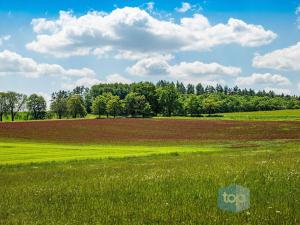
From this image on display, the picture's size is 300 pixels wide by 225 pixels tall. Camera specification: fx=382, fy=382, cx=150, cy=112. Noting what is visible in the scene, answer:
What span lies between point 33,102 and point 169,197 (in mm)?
180000

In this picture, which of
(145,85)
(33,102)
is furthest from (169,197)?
(33,102)

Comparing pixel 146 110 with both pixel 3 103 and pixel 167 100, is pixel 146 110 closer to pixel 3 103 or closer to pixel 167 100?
pixel 167 100

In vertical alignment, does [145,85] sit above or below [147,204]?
above

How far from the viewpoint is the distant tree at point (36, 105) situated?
18088 cm

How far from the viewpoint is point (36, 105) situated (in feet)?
602

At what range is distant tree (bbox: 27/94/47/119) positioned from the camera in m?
181

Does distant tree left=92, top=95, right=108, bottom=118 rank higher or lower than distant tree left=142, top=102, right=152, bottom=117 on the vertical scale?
higher

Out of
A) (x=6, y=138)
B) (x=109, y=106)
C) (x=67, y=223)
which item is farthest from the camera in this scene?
(x=109, y=106)

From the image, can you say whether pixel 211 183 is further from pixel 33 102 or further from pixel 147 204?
pixel 33 102

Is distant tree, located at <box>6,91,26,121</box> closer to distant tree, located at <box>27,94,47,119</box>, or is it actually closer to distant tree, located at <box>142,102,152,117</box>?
distant tree, located at <box>27,94,47,119</box>

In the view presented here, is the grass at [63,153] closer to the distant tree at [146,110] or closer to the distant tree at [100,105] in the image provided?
the distant tree at [146,110]

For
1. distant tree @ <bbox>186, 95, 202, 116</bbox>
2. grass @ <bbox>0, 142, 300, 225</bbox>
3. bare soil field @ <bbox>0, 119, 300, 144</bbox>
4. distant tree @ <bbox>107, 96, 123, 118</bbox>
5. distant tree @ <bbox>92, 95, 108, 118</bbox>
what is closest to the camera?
grass @ <bbox>0, 142, 300, 225</bbox>

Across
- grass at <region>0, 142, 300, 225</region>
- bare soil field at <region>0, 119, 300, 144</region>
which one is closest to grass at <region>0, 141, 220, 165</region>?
bare soil field at <region>0, 119, 300, 144</region>

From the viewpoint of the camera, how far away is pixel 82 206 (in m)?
10.2
